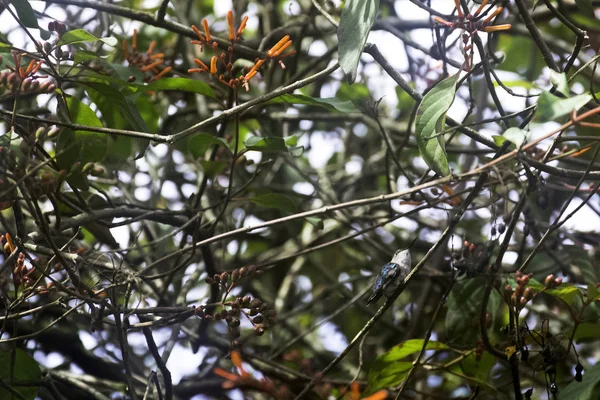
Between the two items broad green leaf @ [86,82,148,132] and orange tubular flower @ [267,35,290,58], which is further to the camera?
broad green leaf @ [86,82,148,132]

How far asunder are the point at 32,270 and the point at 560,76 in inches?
36.7

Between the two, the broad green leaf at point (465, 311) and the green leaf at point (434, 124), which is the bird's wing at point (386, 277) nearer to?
the green leaf at point (434, 124)

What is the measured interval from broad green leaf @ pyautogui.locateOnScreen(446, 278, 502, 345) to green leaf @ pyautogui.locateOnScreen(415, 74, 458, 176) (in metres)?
0.50

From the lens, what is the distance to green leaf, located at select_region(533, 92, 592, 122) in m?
0.91

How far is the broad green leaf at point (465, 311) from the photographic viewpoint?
→ 5.23 ft

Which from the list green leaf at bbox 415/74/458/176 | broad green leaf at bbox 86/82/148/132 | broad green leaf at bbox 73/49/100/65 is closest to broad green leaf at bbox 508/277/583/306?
green leaf at bbox 415/74/458/176

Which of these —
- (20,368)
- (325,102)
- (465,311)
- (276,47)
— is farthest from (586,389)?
(20,368)

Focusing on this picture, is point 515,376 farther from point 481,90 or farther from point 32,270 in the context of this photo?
point 481,90

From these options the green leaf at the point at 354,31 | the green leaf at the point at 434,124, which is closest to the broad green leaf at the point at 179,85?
the green leaf at the point at 354,31

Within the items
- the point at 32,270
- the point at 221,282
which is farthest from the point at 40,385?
the point at 221,282

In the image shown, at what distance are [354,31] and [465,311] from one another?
2.42ft

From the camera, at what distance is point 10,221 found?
75.7 inches

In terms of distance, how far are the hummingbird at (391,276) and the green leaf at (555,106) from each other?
41cm

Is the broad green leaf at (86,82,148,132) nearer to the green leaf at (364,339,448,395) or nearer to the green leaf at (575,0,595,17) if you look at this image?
the green leaf at (364,339,448,395)
